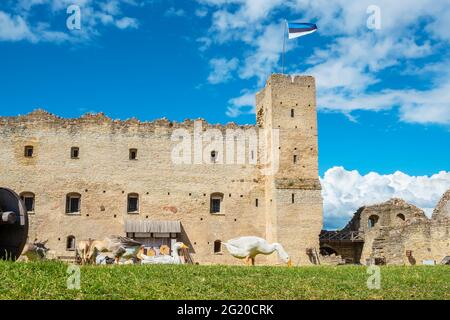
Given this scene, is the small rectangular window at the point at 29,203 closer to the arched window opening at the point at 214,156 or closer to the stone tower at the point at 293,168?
the arched window opening at the point at 214,156

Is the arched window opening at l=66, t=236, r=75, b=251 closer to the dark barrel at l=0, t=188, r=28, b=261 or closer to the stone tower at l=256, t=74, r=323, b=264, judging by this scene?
the stone tower at l=256, t=74, r=323, b=264

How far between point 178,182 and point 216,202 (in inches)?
90.9

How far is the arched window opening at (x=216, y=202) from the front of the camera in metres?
29.2

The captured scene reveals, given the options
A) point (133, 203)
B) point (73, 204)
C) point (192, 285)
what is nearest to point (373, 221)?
point (133, 203)

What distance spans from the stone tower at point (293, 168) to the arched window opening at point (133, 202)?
22.4ft

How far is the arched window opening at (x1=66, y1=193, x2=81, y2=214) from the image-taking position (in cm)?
2812

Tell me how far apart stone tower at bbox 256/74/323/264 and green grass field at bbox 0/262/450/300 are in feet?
51.2

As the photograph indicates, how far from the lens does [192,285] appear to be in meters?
9.31

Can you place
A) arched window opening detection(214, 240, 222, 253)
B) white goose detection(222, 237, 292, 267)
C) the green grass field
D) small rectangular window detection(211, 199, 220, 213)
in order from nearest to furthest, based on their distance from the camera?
1. the green grass field
2. white goose detection(222, 237, 292, 267)
3. arched window opening detection(214, 240, 222, 253)
4. small rectangular window detection(211, 199, 220, 213)

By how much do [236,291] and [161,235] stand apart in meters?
19.5

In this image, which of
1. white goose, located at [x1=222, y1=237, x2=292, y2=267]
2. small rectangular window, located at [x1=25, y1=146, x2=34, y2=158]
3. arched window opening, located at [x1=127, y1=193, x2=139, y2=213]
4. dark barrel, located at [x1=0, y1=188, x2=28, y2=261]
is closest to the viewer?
dark barrel, located at [x1=0, y1=188, x2=28, y2=261]

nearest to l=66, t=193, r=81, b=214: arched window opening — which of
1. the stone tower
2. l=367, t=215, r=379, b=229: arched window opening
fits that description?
the stone tower

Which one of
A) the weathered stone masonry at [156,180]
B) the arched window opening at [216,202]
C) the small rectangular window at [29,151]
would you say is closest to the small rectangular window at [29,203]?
the weathered stone masonry at [156,180]
